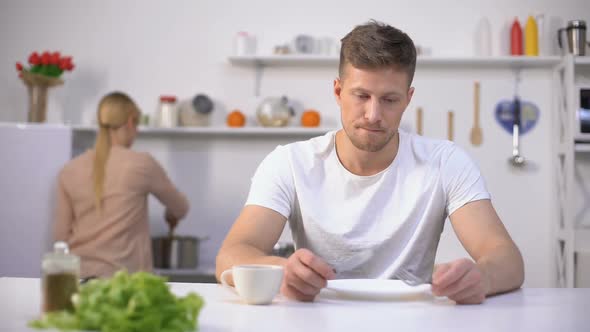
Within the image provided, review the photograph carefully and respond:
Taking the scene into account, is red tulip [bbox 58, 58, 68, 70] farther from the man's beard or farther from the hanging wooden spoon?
the man's beard

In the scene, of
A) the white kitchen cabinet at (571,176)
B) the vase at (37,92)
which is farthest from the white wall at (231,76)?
the vase at (37,92)

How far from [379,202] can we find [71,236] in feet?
6.56

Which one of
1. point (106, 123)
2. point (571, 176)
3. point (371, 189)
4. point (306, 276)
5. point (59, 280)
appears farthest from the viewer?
point (571, 176)

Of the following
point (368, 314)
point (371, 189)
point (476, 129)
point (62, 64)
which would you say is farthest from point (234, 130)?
point (368, 314)

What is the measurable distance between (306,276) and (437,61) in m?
2.84

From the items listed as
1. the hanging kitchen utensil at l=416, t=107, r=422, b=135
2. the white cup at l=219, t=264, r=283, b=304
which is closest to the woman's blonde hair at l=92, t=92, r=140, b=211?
the hanging kitchen utensil at l=416, t=107, r=422, b=135

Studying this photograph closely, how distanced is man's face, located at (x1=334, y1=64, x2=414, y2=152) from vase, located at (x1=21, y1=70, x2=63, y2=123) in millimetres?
2565

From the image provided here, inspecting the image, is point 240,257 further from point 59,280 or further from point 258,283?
point 59,280

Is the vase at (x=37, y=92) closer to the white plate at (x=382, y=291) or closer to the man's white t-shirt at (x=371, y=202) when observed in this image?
the man's white t-shirt at (x=371, y=202)

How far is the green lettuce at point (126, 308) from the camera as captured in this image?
2.93 feet

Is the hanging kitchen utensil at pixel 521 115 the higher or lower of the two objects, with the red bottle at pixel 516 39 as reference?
lower

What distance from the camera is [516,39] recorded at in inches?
153

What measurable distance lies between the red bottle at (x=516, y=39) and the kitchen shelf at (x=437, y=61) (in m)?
0.06

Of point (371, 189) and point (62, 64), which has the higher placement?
point (62, 64)
